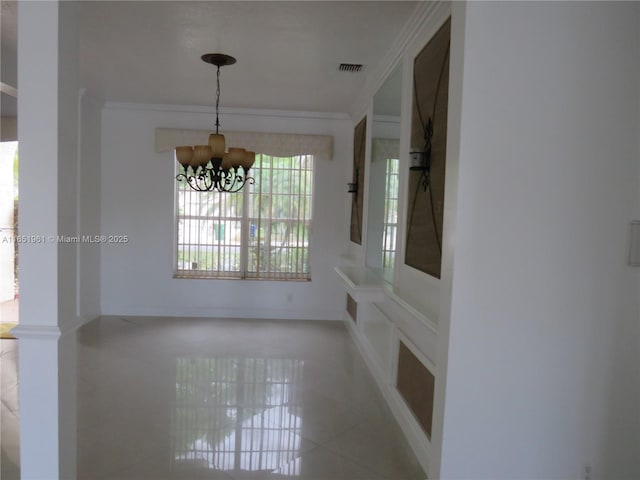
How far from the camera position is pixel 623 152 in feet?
5.30

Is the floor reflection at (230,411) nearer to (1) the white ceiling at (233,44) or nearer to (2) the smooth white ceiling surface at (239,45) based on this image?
(2) the smooth white ceiling surface at (239,45)

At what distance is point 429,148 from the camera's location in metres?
2.60

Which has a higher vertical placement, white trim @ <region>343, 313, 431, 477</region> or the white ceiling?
the white ceiling

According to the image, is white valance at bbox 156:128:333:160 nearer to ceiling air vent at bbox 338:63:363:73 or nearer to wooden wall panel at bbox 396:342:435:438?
ceiling air vent at bbox 338:63:363:73

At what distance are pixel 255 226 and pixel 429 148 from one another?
3638mm

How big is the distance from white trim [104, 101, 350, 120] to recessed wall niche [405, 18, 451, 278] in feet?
9.52

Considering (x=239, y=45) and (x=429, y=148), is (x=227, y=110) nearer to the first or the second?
(x=239, y=45)

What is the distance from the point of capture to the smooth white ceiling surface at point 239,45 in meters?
2.80

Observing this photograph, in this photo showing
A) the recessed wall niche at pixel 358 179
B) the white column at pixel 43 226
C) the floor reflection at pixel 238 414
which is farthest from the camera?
the recessed wall niche at pixel 358 179

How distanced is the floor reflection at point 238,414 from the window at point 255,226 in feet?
6.10

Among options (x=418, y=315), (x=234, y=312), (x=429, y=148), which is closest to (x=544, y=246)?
(x=418, y=315)

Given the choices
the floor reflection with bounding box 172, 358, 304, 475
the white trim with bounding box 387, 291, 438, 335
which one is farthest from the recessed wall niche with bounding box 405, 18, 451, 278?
the floor reflection with bounding box 172, 358, 304, 475

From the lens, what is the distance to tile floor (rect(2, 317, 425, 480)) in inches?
99.3

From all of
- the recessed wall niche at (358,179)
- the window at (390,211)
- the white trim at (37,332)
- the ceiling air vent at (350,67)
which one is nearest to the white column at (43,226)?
the white trim at (37,332)
